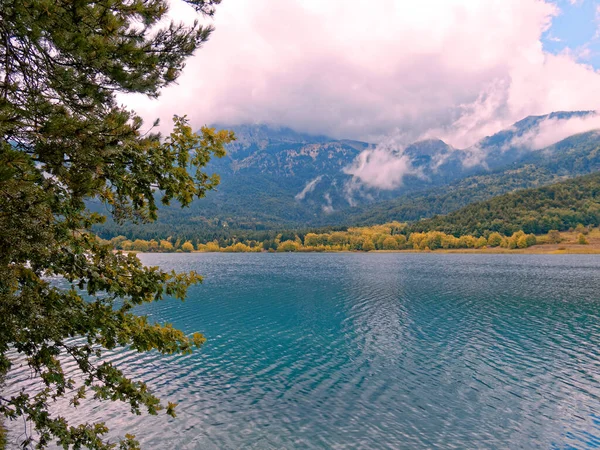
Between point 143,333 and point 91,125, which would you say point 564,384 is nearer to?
point 143,333

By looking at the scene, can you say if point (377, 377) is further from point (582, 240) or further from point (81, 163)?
point (582, 240)

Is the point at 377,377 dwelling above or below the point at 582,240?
below

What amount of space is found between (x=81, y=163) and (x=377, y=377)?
91.9ft

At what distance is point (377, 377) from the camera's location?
29938mm

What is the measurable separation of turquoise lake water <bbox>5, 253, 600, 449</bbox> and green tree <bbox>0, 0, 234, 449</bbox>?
1371 cm

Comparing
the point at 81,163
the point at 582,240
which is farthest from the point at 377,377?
the point at 582,240

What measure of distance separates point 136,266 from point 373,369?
2640 cm

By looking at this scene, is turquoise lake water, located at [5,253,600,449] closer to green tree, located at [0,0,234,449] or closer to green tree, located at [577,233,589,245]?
green tree, located at [0,0,234,449]

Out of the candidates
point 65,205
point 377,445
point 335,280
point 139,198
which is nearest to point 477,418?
point 377,445

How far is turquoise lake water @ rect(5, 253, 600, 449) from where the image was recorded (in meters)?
21.2

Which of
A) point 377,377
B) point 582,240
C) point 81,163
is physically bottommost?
point 377,377

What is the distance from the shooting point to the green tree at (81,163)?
22.2 ft

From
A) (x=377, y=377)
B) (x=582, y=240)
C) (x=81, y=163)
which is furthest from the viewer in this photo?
(x=582, y=240)

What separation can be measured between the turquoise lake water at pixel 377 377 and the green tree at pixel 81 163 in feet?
45.0
